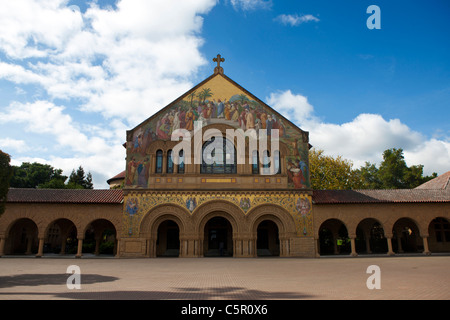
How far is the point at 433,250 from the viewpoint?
96.3 ft

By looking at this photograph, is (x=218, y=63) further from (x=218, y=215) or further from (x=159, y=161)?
(x=218, y=215)

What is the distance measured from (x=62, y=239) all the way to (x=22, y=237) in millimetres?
4226

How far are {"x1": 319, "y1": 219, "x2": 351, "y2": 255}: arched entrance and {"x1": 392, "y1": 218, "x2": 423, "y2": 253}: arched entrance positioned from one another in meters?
4.30

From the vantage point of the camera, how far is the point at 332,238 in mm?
32906

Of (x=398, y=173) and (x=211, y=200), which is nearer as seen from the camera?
(x=211, y=200)

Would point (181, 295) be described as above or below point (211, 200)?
below

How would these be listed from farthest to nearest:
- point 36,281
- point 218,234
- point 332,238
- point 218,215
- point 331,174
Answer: point 331,174 < point 332,238 < point 218,234 < point 218,215 < point 36,281

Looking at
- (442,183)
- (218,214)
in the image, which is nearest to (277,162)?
(218,214)

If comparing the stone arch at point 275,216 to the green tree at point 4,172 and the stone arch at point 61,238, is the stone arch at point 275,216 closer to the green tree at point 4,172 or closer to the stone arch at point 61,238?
the stone arch at point 61,238

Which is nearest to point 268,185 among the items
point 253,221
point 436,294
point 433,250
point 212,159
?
point 253,221

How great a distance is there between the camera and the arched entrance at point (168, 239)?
27.9 metres

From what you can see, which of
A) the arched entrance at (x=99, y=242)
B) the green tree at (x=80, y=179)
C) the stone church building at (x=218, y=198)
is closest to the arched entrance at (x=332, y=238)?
the stone church building at (x=218, y=198)

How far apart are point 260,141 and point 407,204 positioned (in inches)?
495
